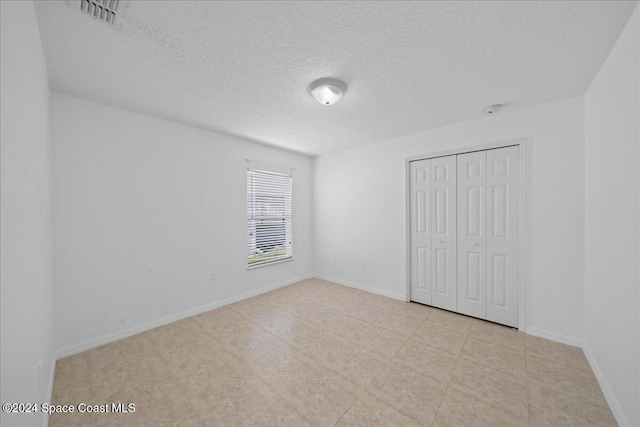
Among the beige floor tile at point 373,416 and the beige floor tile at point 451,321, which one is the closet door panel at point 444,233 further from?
the beige floor tile at point 373,416

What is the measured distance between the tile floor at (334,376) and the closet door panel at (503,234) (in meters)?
0.29

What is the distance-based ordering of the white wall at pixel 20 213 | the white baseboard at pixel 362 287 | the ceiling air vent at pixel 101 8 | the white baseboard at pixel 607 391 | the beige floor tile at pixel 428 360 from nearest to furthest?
the white wall at pixel 20 213 < the ceiling air vent at pixel 101 8 < the white baseboard at pixel 607 391 < the beige floor tile at pixel 428 360 < the white baseboard at pixel 362 287

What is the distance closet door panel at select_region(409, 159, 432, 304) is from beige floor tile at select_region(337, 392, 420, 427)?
2161 mm

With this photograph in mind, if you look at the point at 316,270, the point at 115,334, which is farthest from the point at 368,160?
the point at 115,334

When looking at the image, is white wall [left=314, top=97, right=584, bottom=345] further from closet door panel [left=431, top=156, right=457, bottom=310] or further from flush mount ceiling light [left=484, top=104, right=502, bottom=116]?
closet door panel [left=431, top=156, right=457, bottom=310]

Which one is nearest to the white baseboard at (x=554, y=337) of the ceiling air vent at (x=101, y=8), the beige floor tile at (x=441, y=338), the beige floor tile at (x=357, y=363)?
the beige floor tile at (x=441, y=338)

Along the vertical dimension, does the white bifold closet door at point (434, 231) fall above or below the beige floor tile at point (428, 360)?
above

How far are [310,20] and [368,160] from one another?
9.41 feet

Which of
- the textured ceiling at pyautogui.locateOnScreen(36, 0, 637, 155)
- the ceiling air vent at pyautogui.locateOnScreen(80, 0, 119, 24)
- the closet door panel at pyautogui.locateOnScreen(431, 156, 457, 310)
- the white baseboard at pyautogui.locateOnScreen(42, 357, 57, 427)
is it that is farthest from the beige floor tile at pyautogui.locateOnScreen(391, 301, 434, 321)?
the ceiling air vent at pyautogui.locateOnScreen(80, 0, 119, 24)

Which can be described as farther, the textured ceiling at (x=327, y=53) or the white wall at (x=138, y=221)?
the white wall at (x=138, y=221)

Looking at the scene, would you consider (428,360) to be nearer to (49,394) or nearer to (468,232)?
(468,232)

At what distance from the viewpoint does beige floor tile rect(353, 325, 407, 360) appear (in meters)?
2.40

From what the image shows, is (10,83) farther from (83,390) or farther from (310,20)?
(83,390)

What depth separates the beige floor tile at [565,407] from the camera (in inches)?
62.6
